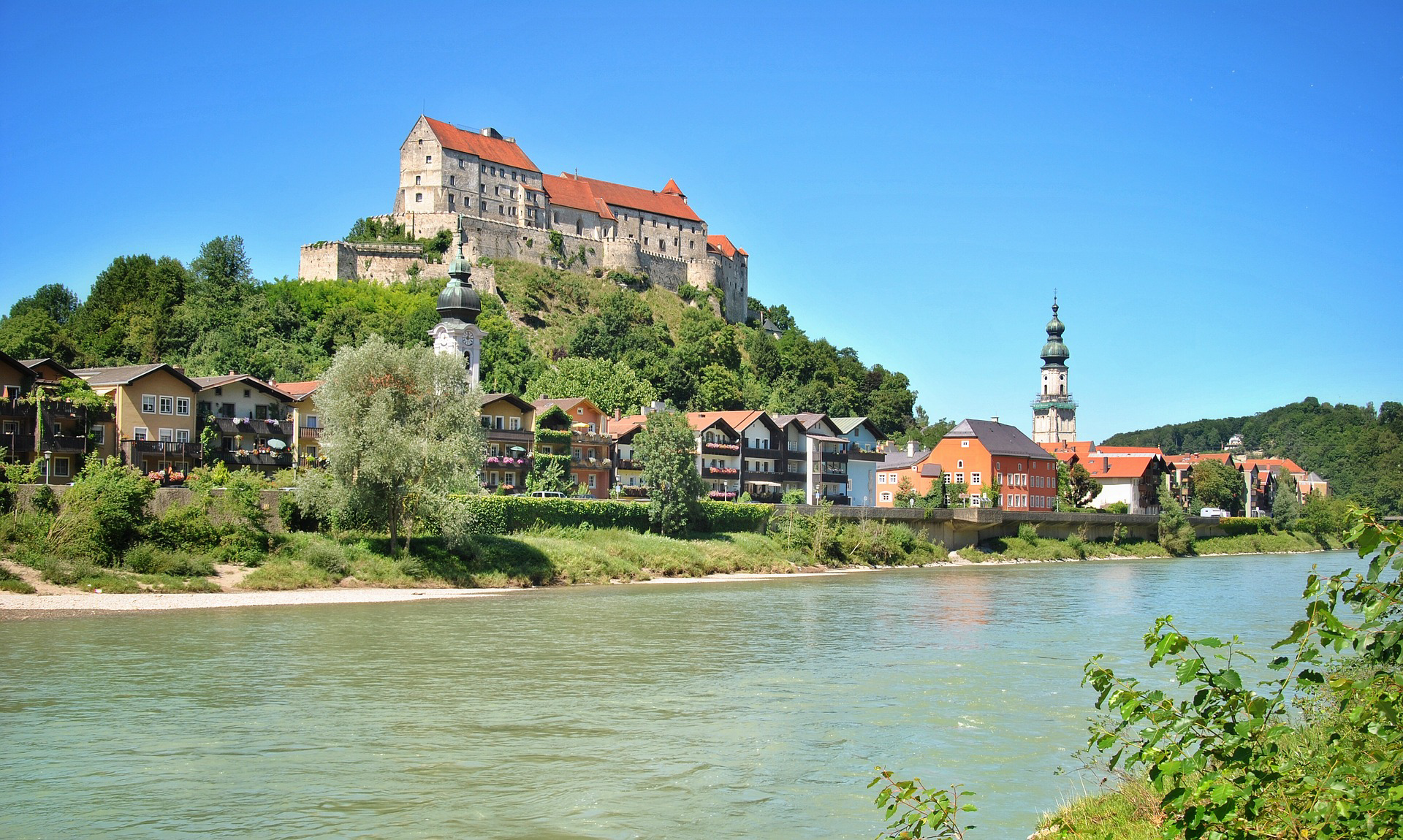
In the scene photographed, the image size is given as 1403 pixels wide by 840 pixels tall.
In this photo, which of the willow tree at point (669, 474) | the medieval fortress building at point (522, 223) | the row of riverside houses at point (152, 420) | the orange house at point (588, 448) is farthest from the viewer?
the medieval fortress building at point (522, 223)

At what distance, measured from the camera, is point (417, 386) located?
138 ft

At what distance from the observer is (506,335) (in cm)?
10481

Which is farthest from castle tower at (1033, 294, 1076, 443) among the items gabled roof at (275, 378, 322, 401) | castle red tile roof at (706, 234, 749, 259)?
gabled roof at (275, 378, 322, 401)

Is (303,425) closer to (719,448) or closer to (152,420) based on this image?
(152,420)

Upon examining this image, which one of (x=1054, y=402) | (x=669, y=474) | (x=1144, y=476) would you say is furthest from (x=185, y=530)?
(x=1054, y=402)

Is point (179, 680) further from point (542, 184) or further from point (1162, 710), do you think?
point (542, 184)

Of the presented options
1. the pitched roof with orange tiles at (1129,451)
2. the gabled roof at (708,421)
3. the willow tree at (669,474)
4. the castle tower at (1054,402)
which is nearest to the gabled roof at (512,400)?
the willow tree at (669,474)

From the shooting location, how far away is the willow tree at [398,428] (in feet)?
130

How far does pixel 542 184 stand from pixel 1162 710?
125 metres

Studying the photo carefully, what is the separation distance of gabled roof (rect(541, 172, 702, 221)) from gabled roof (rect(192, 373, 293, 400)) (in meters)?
74.2

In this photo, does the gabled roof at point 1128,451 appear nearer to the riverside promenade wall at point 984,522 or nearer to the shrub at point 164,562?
the riverside promenade wall at point 984,522

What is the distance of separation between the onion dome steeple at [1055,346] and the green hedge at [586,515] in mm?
81009

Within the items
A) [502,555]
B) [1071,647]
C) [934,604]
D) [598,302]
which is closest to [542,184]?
[598,302]

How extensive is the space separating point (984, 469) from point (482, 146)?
218 feet
